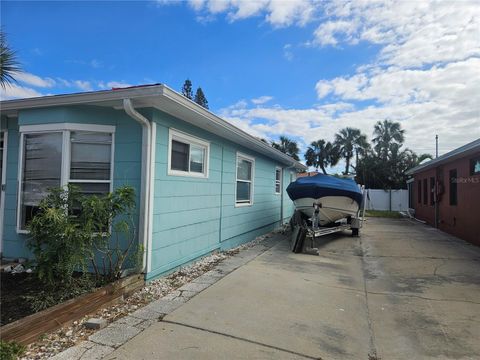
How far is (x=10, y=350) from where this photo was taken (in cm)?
278

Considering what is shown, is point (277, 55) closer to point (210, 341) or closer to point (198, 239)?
point (198, 239)

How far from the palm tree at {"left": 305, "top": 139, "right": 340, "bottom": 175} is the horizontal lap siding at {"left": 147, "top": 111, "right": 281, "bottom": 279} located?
105ft

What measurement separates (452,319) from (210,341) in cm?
307

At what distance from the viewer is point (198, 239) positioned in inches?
276

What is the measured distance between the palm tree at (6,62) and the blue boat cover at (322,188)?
7444 mm

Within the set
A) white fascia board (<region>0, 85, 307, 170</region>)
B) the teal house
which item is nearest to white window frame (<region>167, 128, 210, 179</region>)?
the teal house

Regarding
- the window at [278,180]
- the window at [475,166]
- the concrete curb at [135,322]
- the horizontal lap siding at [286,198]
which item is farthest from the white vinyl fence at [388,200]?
the concrete curb at [135,322]

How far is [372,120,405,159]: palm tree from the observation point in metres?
37.9

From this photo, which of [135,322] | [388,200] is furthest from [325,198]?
[388,200]

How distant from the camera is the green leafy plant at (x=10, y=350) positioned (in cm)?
272

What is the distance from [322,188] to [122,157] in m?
6.18

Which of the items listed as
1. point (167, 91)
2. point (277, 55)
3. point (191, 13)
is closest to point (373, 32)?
point (277, 55)

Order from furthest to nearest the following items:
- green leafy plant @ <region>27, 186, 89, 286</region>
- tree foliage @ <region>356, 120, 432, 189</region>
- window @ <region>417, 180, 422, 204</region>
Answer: tree foliage @ <region>356, 120, 432, 189</region>
window @ <region>417, 180, 422, 204</region>
green leafy plant @ <region>27, 186, 89, 286</region>

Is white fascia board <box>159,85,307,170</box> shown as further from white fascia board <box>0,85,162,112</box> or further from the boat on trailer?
the boat on trailer
